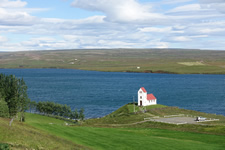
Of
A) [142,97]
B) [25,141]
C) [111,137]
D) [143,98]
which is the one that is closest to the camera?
[25,141]

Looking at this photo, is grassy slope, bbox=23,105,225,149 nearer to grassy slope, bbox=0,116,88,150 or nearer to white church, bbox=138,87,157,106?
grassy slope, bbox=0,116,88,150

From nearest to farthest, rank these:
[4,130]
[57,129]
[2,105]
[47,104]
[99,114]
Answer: [4,130] → [57,129] → [2,105] → [47,104] → [99,114]

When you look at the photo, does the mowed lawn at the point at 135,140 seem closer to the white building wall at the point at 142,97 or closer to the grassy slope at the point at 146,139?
the grassy slope at the point at 146,139

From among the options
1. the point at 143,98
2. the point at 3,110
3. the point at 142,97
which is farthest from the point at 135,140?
the point at 143,98

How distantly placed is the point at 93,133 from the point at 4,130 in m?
20.0

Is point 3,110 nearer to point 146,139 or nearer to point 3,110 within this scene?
point 3,110

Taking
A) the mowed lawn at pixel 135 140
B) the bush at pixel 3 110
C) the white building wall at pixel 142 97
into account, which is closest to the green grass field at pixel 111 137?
the mowed lawn at pixel 135 140

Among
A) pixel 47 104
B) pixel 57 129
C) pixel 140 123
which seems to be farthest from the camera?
pixel 47 104

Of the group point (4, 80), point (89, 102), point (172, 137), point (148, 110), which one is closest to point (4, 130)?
point (172, 137)

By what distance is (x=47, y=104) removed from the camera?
104 m

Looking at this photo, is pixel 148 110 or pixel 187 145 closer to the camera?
pixel 187 145

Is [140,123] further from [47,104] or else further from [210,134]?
[47,104]

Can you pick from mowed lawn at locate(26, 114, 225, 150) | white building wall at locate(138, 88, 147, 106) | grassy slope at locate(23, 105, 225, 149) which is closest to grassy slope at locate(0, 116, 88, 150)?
mowed lawn at locate(26, 114, 225, 150)

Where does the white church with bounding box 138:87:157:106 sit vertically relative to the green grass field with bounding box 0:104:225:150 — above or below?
above
